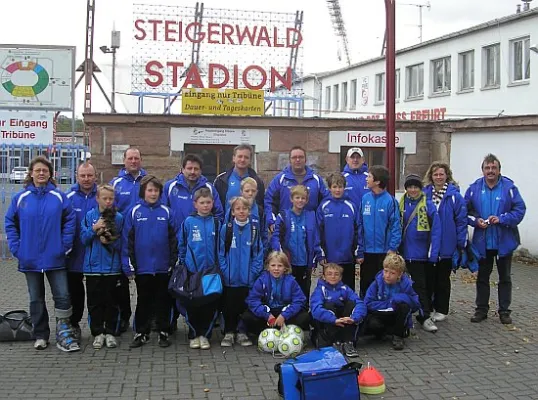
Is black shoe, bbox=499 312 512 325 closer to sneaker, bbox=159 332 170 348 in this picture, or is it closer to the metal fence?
sneaker, bbox=159 332 170 348

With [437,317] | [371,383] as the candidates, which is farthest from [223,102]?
[371,383]

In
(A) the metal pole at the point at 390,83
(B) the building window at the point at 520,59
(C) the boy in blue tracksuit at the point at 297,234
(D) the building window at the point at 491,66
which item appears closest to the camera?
(C) the boy in blue tracksuit at the point at 297,234

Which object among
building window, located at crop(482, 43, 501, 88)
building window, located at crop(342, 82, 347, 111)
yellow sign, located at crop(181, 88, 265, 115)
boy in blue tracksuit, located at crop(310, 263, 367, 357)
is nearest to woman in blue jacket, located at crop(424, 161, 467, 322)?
boy in blue tracksuit, located at crop(310, 263, 367, 357)

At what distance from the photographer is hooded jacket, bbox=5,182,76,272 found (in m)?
6.33

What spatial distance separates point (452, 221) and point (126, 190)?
339cm

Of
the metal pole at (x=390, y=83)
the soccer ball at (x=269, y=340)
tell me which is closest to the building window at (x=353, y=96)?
the metal pole at (x=390, y=83)

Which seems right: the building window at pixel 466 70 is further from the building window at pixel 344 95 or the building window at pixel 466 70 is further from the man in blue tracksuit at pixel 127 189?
the man in blue tracksuit at pixel 127 189

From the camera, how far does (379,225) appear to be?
23.4 feet

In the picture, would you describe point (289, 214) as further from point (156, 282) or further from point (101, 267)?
point (101, 267)

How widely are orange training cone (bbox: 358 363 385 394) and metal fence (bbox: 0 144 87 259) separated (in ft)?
26.0

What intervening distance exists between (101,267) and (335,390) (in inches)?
104

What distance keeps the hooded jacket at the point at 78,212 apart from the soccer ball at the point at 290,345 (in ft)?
6.56

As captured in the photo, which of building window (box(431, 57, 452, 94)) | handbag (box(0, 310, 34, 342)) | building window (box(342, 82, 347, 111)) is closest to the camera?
handbag (box(0, 310, 34, 342))

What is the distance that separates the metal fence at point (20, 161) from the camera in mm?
12430
